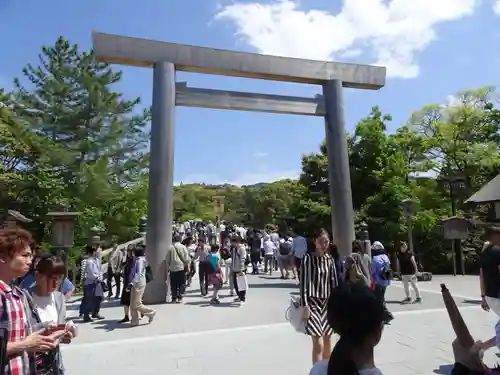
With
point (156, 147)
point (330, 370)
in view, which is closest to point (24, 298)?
point (330, 370)

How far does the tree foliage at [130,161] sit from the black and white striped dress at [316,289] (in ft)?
41.4

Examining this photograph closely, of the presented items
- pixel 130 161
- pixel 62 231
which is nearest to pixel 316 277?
pixel 62 231

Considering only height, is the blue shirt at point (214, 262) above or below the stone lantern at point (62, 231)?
below

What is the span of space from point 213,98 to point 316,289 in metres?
6.82

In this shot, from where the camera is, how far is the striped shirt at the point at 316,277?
12.6 ft

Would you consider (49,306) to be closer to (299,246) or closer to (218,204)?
(299,246)

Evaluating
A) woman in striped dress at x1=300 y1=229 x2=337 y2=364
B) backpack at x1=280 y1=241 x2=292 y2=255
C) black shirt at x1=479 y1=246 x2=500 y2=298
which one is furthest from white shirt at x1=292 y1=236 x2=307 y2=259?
woman in striped dress at x1=300 y1=229 x2=337 y2=364

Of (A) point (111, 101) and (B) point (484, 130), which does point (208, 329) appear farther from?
(B) point (484, 130)

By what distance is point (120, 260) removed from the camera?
34.2 feet

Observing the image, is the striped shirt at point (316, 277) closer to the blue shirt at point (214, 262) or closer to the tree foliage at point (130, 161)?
the blue shirt at point (214, 262)

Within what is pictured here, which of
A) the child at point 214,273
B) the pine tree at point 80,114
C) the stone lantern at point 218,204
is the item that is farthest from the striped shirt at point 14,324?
the stone lantern at point 218,204

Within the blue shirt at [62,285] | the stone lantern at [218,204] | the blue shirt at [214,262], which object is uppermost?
the stone lantern at [218,204]

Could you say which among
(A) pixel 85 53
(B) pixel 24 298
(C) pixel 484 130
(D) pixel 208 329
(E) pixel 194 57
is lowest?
(D) pixel 208 329

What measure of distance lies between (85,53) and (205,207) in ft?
138
